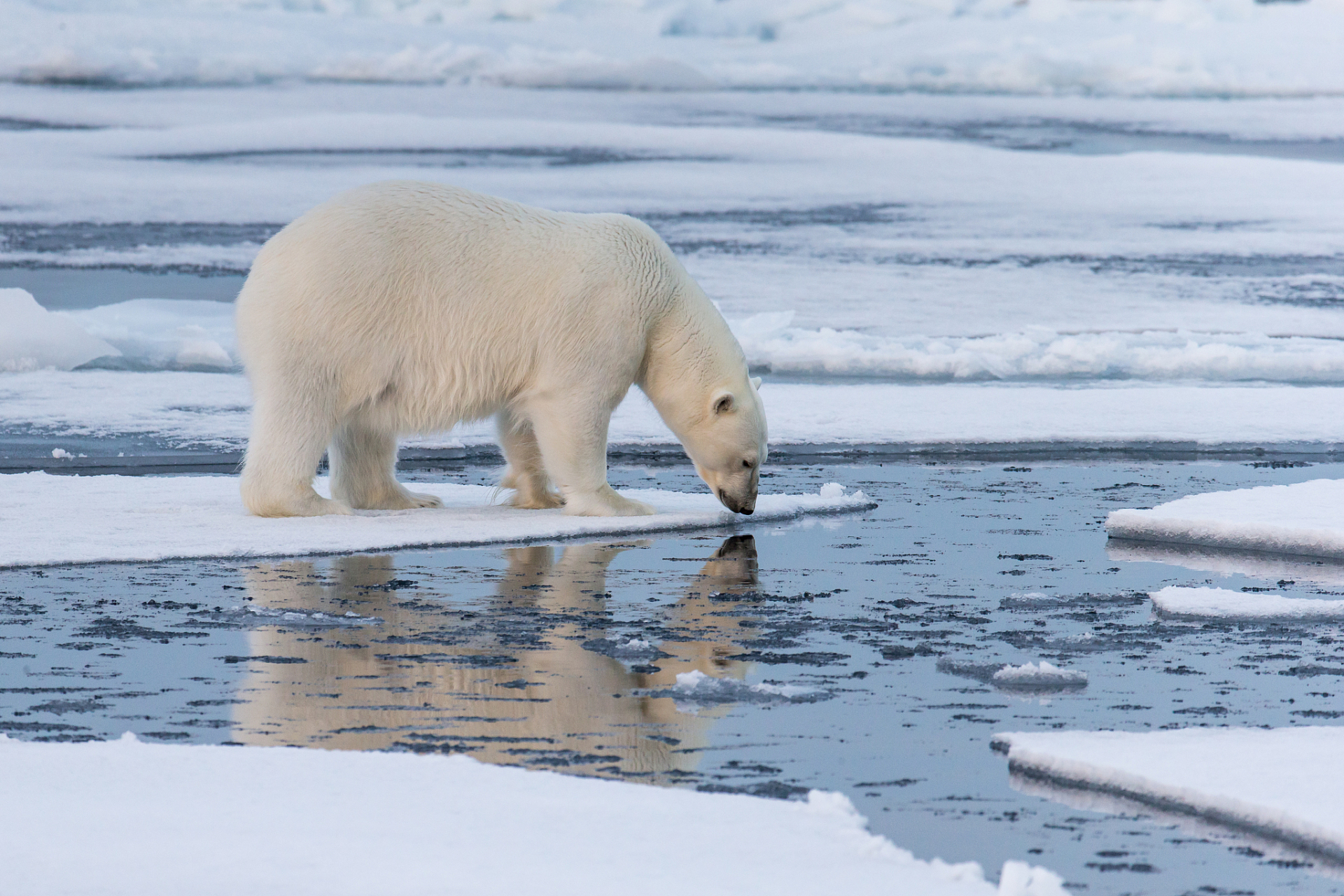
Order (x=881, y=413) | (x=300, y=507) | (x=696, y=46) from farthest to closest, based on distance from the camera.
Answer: (x=696, y=46) < (x=881, y=413) < (x=300, y=507)

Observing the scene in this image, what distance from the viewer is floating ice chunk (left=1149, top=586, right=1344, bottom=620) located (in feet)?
14.6

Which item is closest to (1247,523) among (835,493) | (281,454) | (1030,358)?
(835,493)

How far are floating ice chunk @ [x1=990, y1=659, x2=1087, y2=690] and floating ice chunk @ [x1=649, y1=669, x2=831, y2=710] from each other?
17.0 inches

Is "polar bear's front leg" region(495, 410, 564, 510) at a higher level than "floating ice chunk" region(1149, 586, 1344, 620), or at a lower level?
lower

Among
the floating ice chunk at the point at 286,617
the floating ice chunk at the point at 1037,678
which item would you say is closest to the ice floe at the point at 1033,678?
the floating ice chunk at the point at 1037,678

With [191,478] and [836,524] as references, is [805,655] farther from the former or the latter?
[191,478]

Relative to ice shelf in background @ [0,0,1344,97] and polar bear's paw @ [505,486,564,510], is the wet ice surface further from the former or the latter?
ice shelf in background @ [0,0,1344,97]

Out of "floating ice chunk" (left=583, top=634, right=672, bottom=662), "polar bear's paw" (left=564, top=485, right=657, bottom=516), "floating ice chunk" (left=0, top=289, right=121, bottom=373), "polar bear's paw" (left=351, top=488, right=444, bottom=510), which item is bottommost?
"floating ice chunk" (left=0, top=289, right=121, bottom=373)

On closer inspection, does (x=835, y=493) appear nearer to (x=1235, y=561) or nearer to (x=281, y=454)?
(x=1235, y=561)

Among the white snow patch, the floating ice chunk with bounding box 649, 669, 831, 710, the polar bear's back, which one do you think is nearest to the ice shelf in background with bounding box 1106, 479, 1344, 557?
the polar bear's back

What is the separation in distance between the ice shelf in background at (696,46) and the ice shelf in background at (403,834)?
2964 cm

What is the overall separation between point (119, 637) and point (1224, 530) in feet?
11.7

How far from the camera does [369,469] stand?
20.8ft

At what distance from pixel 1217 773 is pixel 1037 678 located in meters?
0.79
